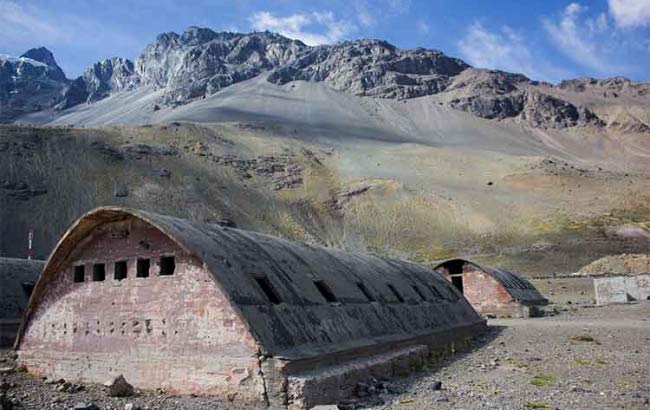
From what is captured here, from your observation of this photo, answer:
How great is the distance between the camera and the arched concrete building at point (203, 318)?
1316 cm

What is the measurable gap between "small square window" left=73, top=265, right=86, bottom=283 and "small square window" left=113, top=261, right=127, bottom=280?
4.54 feet

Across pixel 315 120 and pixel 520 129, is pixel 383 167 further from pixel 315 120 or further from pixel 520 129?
pixel 520 129

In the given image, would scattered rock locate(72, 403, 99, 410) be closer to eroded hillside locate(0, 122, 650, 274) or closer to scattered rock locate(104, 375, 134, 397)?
scattered rock locate(104, 375, 134, 397)

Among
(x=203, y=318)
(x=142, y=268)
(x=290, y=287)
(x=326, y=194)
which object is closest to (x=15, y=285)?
(x=142, y=268)

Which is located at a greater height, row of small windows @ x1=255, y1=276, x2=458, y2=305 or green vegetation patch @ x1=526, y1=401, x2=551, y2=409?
row of small windows @ x1=255, y1=276, x2=458, y2=305

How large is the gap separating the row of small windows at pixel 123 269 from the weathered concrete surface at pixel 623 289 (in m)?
42.6

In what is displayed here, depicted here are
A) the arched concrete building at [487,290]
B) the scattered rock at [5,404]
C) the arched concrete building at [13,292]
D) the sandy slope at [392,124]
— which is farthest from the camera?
the sandy slope at [392,124]

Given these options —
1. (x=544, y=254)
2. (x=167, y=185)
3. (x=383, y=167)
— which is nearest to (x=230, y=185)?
(x=167, y=185)

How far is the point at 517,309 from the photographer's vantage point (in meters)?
41.6

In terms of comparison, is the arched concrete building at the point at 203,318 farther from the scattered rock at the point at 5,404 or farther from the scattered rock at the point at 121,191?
the scattered rock at the point at 121,191

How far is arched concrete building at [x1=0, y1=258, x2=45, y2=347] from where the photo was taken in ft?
75.1

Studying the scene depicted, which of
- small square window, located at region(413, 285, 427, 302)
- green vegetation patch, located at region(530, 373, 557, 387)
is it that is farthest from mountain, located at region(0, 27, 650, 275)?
green vegetation patch, located at region(530, 373, 557, 387)

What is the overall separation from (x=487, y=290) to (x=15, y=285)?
98.4ft

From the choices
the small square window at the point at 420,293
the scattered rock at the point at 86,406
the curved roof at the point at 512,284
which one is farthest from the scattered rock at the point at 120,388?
the curved roof at the point at 512,284
